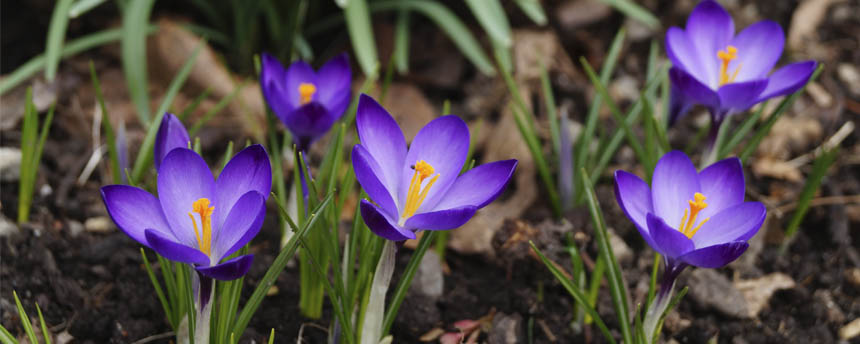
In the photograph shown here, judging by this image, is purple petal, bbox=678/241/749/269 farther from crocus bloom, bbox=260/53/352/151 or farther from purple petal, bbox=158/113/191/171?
purple petal, bbox=158/113/191/171

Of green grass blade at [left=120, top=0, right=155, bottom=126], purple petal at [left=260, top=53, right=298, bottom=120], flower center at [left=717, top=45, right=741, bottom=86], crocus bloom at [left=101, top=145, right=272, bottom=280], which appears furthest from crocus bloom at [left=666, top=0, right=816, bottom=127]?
green grass blade at [left=120, top=0, right=155, bottom=126]

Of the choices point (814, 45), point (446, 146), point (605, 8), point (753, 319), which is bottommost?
point (753, 319)

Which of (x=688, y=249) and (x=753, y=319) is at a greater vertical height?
(x=688, y=249)

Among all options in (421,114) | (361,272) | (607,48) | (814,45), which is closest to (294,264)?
(361,272)

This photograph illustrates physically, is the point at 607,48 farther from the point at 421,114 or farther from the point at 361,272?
the point at 361,272

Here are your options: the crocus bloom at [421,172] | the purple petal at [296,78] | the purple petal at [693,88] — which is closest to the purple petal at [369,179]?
the crocus bloom at [421,172]

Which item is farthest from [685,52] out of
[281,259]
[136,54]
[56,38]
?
[56,38]
